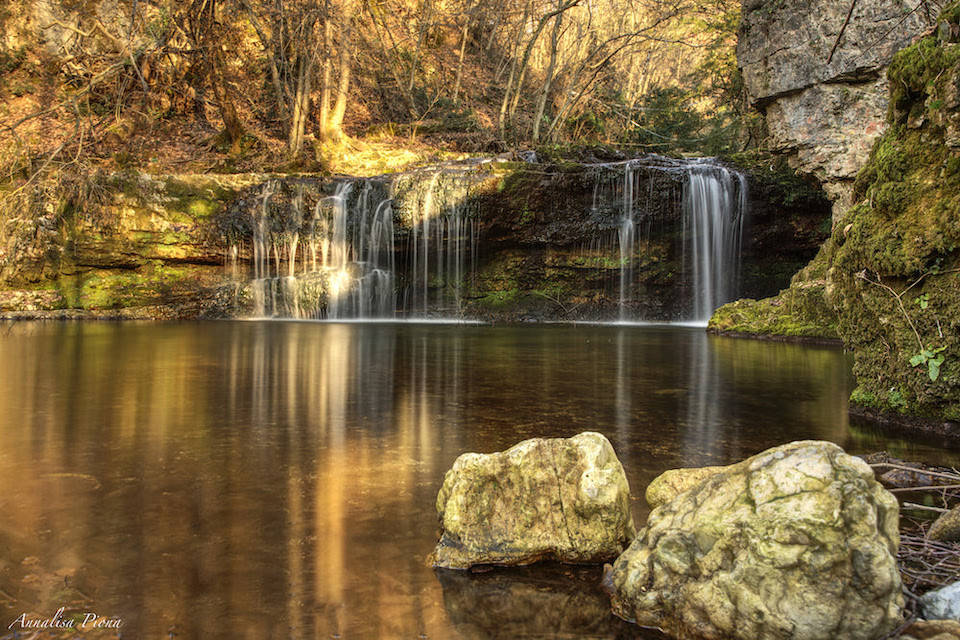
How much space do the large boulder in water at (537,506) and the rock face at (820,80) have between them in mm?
12591

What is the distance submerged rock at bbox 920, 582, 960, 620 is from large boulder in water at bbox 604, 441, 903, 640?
148mm

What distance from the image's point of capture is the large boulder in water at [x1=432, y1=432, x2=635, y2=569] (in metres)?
2.39

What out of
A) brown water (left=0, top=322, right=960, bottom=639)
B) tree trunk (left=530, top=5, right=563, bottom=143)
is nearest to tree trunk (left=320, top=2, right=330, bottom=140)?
tree trunk (left=530, top=5, right=563, bottom=143)

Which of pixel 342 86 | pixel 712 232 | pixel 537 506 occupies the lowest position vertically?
pixel 537 506

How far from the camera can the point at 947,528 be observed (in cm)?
234

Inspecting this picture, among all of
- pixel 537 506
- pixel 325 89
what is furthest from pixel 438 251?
pixel 537 506

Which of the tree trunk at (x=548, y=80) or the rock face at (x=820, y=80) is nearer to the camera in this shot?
the rock face at (x=820, y=80)

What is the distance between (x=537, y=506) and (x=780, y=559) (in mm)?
904

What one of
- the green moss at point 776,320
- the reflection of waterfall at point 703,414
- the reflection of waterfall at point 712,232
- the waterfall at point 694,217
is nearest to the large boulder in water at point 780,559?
the reflection of waterfall at point 703,414

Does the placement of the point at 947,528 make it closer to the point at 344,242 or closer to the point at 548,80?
the point at 344,242

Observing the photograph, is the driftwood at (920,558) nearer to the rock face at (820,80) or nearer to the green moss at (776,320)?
the green moss at (776,320)

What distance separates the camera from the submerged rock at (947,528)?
7.59ft

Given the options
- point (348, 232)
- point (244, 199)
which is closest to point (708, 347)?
point (348, 232)

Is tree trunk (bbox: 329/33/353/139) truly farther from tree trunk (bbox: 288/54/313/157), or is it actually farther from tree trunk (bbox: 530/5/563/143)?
tree trunk (bbox: 530/5/563/143)
